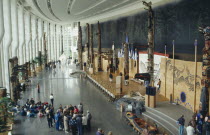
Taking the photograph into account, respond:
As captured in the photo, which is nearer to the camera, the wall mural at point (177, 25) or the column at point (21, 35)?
the wall mural at point (177, 25)

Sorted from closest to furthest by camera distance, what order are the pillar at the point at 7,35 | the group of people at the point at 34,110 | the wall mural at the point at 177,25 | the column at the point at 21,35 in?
the wall mural at the point at 177,25
the group of people at the point at 34,110
the pillar at the point at 7,35
the column at the point at 21,35

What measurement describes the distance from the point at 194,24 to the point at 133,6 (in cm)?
1054

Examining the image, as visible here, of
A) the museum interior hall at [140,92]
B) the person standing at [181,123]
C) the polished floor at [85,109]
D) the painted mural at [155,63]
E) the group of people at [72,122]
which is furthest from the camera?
the painted mural at [155,63]

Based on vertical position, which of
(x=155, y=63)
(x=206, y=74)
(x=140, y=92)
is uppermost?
(x=155, y=63)

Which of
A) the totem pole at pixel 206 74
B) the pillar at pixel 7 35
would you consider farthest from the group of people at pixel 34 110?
the totem pole at pixel 206 74

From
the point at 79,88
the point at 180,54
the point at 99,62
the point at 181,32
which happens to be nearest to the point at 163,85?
the point at 180,54

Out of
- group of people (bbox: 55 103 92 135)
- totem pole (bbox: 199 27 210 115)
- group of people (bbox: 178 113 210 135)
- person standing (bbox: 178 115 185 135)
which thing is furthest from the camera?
group of people (bbox: 55 103 92 135)

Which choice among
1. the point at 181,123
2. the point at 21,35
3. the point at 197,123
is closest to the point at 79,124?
the point at 181,123

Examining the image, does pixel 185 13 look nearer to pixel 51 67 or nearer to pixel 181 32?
pixel 181 32

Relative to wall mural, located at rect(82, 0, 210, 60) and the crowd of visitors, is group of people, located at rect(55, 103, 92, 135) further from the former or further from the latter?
wall mural, located at rect(82, 0, 210, 60)

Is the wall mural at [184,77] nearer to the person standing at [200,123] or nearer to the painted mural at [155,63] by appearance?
the painted mural at [155,63]

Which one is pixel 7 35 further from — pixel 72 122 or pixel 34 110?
pixel 72 122

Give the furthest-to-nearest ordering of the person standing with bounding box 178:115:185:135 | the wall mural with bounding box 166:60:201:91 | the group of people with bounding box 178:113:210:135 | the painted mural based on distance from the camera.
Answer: the painted mural
the wall mural with bounding box 166:60:201:91
the person standing with bounding box 178:115:185:135
the group of people with bounding box 178:113:210:135

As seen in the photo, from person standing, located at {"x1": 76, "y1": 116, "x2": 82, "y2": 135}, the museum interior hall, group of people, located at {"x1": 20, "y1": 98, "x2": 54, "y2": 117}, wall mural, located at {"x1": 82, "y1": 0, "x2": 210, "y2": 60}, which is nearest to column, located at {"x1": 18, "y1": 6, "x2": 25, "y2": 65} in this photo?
the museum interior hall
